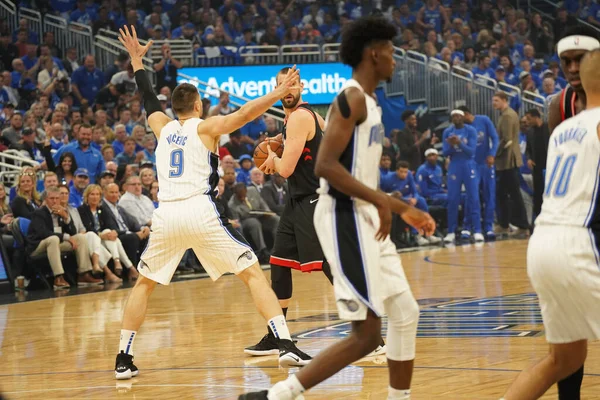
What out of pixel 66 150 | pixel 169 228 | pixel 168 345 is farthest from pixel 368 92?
pixel 66 150

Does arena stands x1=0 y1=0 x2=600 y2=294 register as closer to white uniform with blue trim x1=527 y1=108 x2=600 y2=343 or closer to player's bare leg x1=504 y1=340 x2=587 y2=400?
player's bare leg x1=504 y1=340 x2=587 y2=400

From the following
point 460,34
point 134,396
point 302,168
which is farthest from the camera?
point 460,34

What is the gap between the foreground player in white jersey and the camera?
4566 millimetres

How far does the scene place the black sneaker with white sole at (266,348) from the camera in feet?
26.0

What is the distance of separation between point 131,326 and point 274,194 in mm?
9797

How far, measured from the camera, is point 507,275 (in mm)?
12945

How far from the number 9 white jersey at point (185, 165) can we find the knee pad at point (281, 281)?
987mm

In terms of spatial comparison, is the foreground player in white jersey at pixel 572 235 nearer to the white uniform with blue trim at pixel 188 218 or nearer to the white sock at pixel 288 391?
the white sock at pixel 288 391

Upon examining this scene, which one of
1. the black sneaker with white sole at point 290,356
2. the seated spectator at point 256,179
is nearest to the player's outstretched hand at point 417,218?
the black sneaker with white sole at point 290,356

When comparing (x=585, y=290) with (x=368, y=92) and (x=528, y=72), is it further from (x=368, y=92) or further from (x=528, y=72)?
(x=528, y=72)

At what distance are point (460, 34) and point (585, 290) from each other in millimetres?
22666

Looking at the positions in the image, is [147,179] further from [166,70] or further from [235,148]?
[166,70]

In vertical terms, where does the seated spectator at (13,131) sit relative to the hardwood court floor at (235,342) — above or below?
above

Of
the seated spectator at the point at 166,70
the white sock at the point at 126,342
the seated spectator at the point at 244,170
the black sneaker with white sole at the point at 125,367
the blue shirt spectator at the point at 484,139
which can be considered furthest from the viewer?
the seated spectator at the point at 166,70
